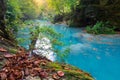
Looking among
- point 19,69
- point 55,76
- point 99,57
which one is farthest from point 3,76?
point 99,57

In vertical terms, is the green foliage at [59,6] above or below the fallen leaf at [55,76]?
below

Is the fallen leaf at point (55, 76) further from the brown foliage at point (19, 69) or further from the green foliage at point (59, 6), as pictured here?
the green foliage at point (59, 6)

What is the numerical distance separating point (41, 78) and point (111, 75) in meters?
7.01

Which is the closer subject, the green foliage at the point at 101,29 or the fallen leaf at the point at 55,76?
the fallen leaf at the point at 55,76

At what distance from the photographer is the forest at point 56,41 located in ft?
10.2

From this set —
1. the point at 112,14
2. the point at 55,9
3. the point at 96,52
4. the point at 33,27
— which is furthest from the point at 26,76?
the point at 55,9

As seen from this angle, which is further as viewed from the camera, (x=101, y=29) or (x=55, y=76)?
(x=101, y=29)

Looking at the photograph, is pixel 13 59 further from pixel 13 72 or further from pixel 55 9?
pixel 55 9

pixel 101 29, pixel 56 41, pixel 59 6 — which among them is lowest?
pixel 101 29

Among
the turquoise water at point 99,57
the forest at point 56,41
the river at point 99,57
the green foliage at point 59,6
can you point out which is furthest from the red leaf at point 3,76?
the green foliage at point 59,6

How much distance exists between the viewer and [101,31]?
2064 centimetres

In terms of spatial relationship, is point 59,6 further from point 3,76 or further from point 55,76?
point 3,76

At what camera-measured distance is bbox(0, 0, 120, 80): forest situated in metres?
3.10

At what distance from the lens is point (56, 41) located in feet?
21.4
